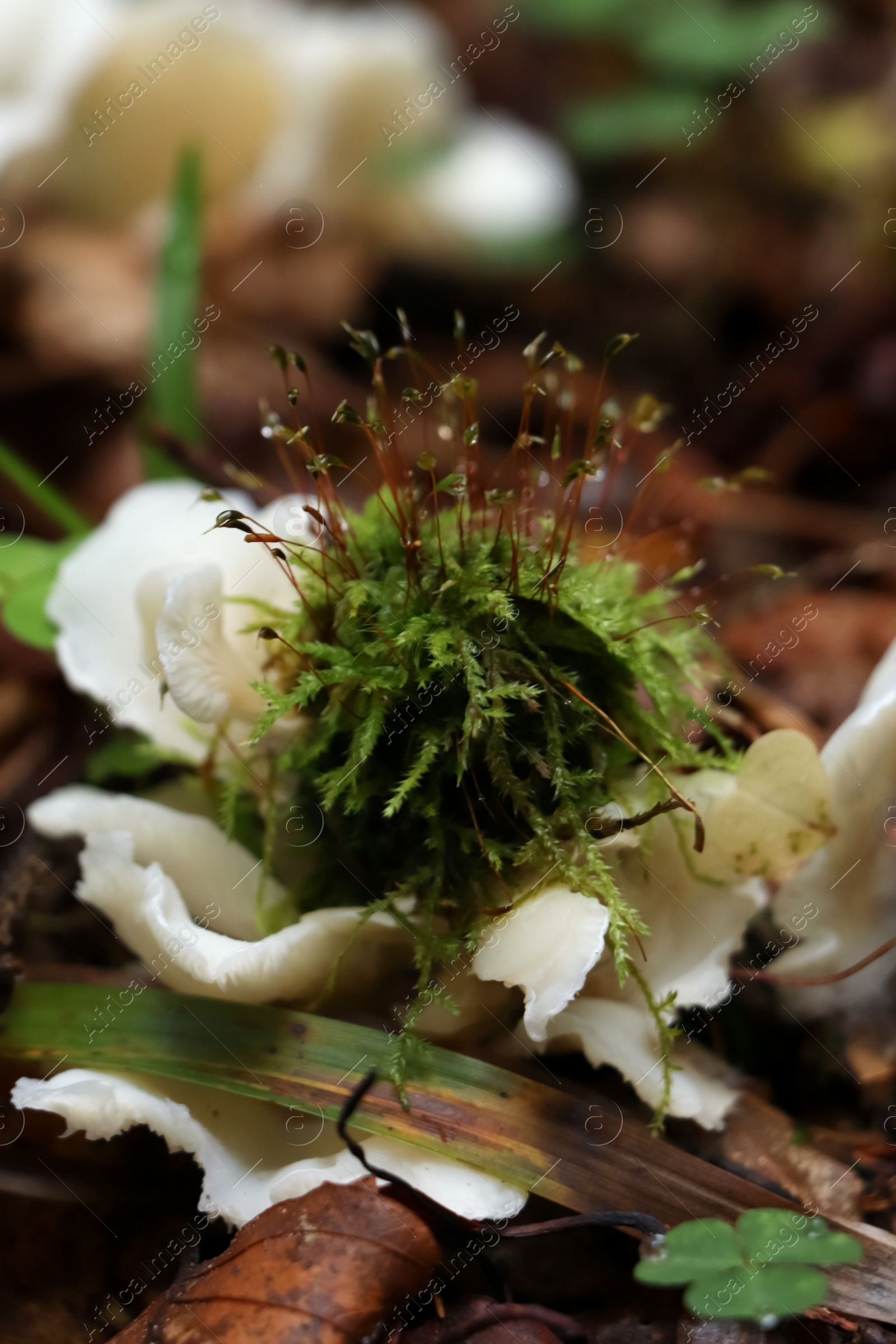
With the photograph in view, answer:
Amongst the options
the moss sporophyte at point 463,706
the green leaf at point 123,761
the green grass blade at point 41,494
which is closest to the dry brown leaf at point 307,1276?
the moss sporophyte at point 463,706

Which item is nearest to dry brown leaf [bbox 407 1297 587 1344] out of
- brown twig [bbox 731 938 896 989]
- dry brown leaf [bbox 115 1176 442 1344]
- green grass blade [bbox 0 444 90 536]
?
dry brown leaf [bbox 115 1176 442 1344]

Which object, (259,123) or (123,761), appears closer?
(123,761)

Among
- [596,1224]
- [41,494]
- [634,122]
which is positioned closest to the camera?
[596,1224]

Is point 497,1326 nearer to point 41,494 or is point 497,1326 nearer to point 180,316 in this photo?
point 41,494

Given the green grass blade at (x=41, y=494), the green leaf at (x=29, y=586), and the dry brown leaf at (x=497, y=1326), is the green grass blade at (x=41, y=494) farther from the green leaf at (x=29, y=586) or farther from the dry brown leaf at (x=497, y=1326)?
the dry brown leaf at (x=497, y=1326)

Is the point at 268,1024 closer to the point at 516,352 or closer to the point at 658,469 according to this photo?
the point at 658,469

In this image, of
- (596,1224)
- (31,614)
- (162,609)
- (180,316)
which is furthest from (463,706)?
(180,316)

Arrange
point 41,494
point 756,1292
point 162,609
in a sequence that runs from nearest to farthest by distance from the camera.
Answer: point 756,1292, point 162,609, point 41,494
